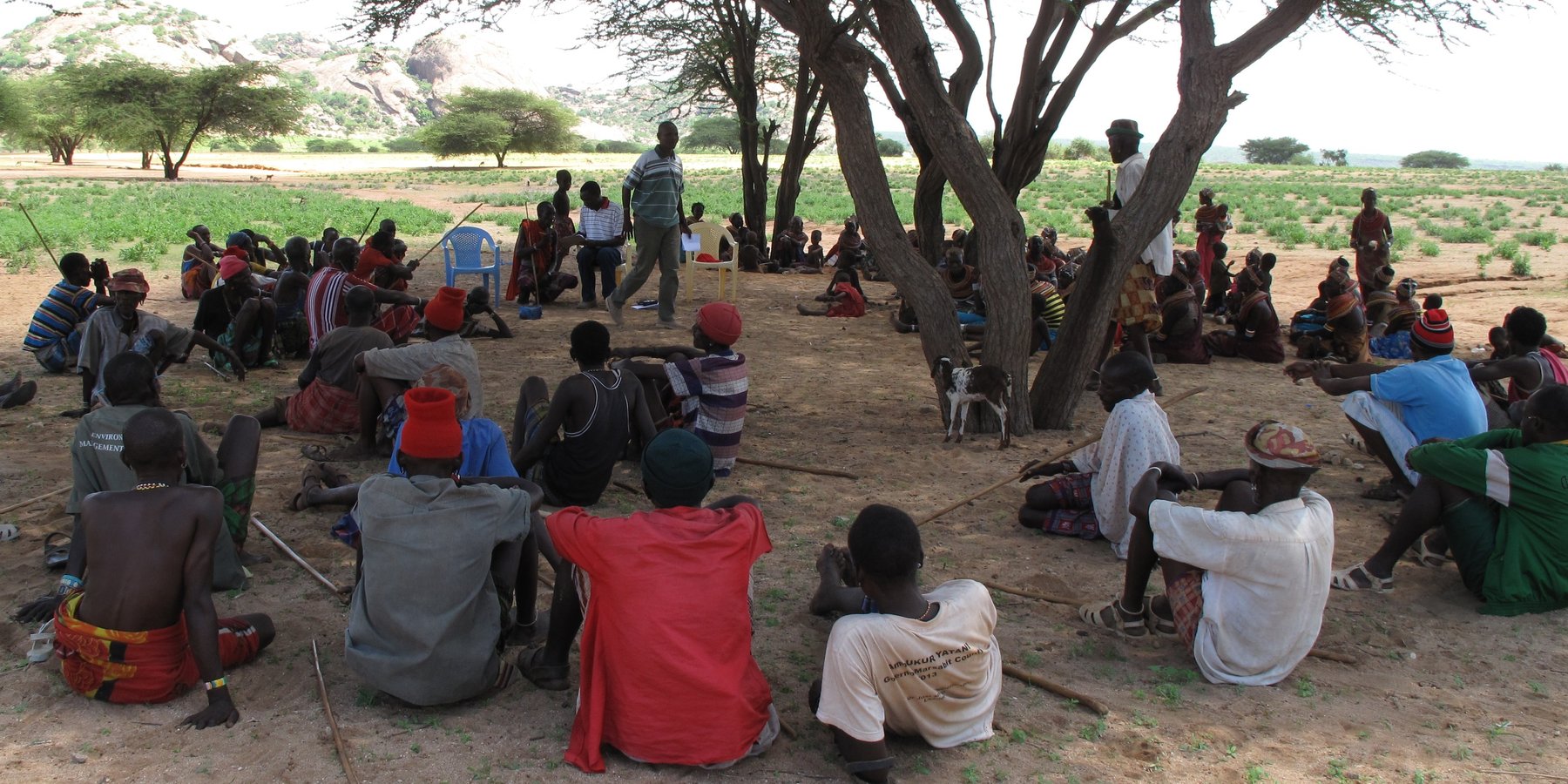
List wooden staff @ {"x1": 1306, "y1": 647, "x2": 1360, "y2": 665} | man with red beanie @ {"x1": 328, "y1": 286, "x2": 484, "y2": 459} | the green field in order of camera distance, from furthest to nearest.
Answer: the green field → man with red beanie @ {"x1": 328, "y1": 286, "x2": 484, "y2": 459} → wooden staff @ {"x1": 1306, "y1": 647, "x2": 1360, "y2": 665}

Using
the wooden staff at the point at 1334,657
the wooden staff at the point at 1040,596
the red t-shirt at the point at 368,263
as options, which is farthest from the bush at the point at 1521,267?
the red t-shirt at the point at 368,263

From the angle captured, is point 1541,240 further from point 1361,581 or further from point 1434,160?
point 1434,160

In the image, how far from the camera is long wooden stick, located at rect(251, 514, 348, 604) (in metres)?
4.27

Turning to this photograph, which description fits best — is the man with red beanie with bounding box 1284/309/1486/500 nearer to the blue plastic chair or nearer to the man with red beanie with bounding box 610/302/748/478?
the man with red beanie with bounding box 610/302/748/478

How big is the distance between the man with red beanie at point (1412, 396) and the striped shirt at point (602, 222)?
7.59 meters

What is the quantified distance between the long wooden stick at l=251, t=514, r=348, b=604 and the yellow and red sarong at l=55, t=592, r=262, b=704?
849 millimetres

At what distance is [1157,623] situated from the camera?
4.10 metres

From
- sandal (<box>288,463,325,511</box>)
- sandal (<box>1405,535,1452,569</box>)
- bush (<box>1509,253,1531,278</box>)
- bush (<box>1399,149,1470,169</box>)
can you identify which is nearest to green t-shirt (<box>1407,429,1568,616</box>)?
sandal (<box>1405,535,1452,569</box>)

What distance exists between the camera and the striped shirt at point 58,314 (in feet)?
24.8

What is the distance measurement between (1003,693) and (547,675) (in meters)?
1.52

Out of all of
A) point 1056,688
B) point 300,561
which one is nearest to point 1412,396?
point 1056,688

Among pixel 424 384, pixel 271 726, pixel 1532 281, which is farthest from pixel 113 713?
pixel 1532 281

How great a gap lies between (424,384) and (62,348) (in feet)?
15.1

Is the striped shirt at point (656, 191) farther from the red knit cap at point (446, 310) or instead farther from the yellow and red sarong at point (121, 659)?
the yellow and red sarong at point (121, 659)
